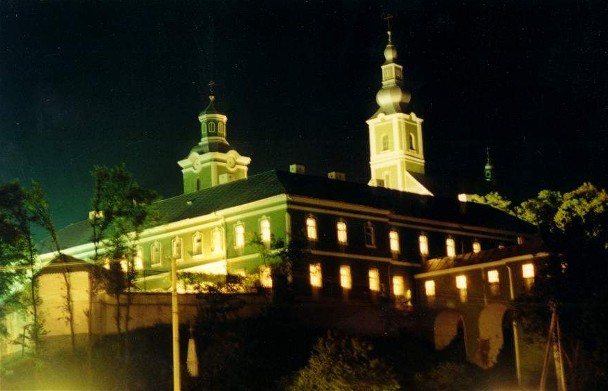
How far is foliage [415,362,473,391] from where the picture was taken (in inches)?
2169

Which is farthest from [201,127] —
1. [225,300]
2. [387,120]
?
[225,300]

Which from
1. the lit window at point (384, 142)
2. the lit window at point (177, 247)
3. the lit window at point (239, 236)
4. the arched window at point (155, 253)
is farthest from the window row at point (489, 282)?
the lit window at point (384, 142)

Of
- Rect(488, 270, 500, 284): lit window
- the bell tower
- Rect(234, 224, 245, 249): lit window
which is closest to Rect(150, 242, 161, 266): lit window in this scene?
Rect(234, 224, 245, 249): lit window

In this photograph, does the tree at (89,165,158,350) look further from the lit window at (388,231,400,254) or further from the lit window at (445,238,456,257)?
the lit window at (445,238,456,257)

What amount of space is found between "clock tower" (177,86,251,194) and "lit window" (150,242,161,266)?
82.1 feet

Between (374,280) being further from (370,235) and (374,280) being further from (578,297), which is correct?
(578,297)

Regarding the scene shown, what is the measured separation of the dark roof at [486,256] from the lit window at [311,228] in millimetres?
8741

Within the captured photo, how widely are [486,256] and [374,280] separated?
7.37m

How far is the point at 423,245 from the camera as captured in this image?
76.5 m

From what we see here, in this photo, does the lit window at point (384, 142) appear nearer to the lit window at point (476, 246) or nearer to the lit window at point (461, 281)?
the lit window at point (476, 246)

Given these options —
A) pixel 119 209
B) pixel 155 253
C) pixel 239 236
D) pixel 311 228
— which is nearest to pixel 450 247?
pixel 311 228

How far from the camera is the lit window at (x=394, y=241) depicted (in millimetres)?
74062

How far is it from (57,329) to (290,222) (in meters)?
15.8

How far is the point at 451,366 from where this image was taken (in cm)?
5722
